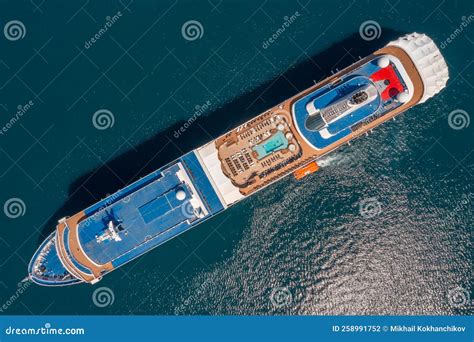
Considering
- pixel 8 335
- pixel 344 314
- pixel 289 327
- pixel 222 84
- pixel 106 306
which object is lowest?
pixel 344 314

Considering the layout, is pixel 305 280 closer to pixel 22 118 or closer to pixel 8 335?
pixel 8 335

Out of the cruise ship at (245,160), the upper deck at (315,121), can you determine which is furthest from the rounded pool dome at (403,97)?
the cruise ship at (245,160)

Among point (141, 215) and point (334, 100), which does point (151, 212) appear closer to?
point (141, 215)

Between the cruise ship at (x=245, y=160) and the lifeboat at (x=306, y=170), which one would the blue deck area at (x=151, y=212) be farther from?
the lifeboat at (x=306, y=170)

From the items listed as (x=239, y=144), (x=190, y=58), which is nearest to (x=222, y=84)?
(x=190, y=58)

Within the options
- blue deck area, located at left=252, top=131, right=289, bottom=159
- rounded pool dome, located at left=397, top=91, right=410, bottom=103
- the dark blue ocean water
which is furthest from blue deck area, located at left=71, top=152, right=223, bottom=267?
rounded pool dome, located at left=397, top=91, right=410, bottom=103

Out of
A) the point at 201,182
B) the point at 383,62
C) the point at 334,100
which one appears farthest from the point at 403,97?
the point at 201,182
